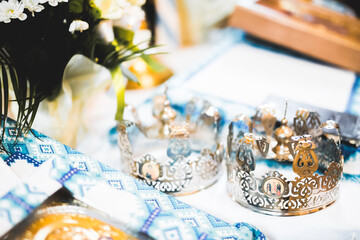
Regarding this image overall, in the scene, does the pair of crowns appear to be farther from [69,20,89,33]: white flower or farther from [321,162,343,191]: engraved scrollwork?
[69,20,89,33]: white flower

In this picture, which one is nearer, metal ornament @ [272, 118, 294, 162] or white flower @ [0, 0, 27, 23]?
white flower @ [0, 0, 27, 23]

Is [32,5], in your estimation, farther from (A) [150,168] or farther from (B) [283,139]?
(B) [283,139]

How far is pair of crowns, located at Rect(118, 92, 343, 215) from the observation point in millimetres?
585

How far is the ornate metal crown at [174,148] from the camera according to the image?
2.10ft

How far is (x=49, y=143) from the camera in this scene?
1.91ft

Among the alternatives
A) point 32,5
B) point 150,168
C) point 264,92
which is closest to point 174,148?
point 150,168

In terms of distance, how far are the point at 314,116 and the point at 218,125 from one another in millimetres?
182

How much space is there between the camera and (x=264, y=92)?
3.22 feet

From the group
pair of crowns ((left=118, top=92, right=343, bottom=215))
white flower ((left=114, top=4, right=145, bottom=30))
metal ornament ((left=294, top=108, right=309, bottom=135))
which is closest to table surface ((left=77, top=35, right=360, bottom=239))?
pair of crowns ((left=118, top=92, right=343, bottom=215))

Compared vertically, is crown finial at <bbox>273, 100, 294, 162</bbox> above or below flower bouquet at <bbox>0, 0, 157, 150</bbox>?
below

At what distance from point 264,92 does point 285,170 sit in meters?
0.32

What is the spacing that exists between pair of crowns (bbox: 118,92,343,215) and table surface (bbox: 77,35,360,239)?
0.06 feet

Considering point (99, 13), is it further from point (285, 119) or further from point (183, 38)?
point (183, 38)

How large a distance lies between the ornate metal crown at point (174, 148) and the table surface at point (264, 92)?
37 millimetres
